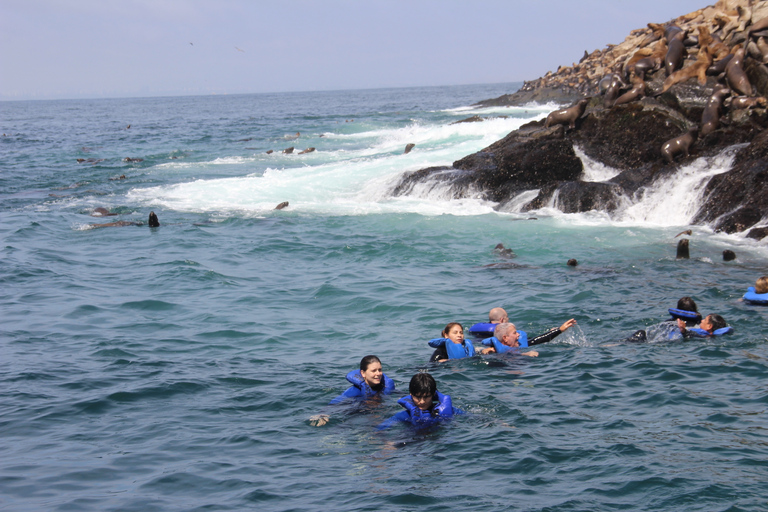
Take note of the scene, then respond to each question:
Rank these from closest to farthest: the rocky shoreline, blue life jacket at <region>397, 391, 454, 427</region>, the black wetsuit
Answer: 1. blue life jacket at <region>397, 391, 454, 427</region>
2. the black wetsuit
3. the rocky shoreline

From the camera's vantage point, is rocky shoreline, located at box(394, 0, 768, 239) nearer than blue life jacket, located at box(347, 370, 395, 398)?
No

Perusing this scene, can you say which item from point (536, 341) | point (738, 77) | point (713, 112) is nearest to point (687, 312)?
point (536, 341)

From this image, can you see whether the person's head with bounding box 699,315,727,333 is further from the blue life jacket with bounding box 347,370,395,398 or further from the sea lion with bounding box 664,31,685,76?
the sea lion with bounding box 664,31,685,76

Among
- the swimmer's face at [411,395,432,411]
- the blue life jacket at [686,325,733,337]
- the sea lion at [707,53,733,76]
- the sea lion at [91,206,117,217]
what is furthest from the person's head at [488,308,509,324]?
the sea lion at [91,206,117,217]

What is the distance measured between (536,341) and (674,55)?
15.5m

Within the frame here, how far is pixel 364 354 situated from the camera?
1027 centimetres

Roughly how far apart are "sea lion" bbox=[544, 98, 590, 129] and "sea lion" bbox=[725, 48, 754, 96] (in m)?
4.37

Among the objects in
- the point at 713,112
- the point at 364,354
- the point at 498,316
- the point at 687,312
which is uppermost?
the point at 713,112

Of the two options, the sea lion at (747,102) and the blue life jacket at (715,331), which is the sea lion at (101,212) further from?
the sea lion at (747,102)

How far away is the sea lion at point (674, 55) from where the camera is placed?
21.2m

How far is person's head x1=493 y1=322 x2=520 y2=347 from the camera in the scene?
Result: 9.56m

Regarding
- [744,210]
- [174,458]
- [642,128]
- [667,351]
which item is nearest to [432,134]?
[642,128]

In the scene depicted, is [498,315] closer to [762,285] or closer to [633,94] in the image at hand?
[762,285]

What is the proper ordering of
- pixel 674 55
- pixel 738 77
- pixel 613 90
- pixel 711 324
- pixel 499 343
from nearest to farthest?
1. pixel 499 343
2. pixel 711 324
3. pixel 738 77
4. pixel 674 55
5. pixel 613 90
